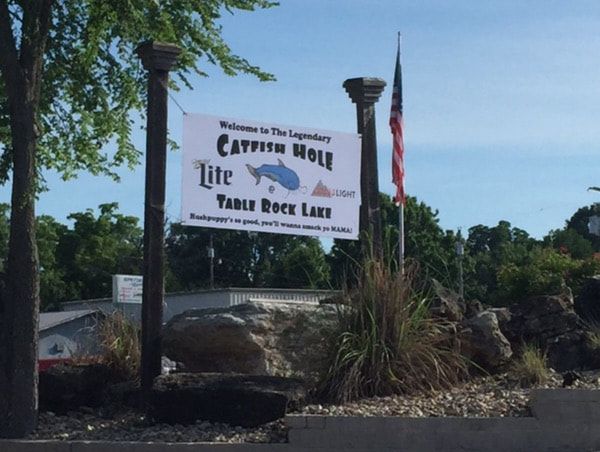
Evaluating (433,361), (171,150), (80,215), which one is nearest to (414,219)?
(80,215)

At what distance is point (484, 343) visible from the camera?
11.8m

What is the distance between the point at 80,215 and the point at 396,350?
170 ft

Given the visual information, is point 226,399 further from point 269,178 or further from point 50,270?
point 50,270

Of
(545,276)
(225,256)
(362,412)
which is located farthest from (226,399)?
(225,256)

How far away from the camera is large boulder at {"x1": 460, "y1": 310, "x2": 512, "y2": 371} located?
11781mm

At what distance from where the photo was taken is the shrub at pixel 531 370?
11.1m

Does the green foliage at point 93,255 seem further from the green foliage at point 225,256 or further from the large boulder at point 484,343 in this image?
the large boulder at point 484,343

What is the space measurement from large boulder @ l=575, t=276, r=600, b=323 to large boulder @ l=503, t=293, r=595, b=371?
437 mm

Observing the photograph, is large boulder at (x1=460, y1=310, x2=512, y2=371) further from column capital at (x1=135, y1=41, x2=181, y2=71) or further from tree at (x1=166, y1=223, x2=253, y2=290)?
tree at (x1=166, y1=223, x2=253, y2=290)

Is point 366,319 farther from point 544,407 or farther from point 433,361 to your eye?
point 544,407

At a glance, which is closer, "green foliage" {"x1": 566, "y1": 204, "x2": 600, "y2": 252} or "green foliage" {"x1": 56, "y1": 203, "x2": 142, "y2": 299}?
"green foliage" {"x1": 56, "y1": 203, "x2": 142, "y2": 299}

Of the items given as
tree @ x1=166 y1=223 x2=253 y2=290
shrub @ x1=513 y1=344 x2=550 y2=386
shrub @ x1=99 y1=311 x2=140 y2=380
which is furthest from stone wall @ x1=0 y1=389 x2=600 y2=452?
tree @ x1=166 y1=223 x2=253 y2=290

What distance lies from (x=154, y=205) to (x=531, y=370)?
4.29 meters

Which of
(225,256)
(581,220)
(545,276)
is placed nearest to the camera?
(545,276)
